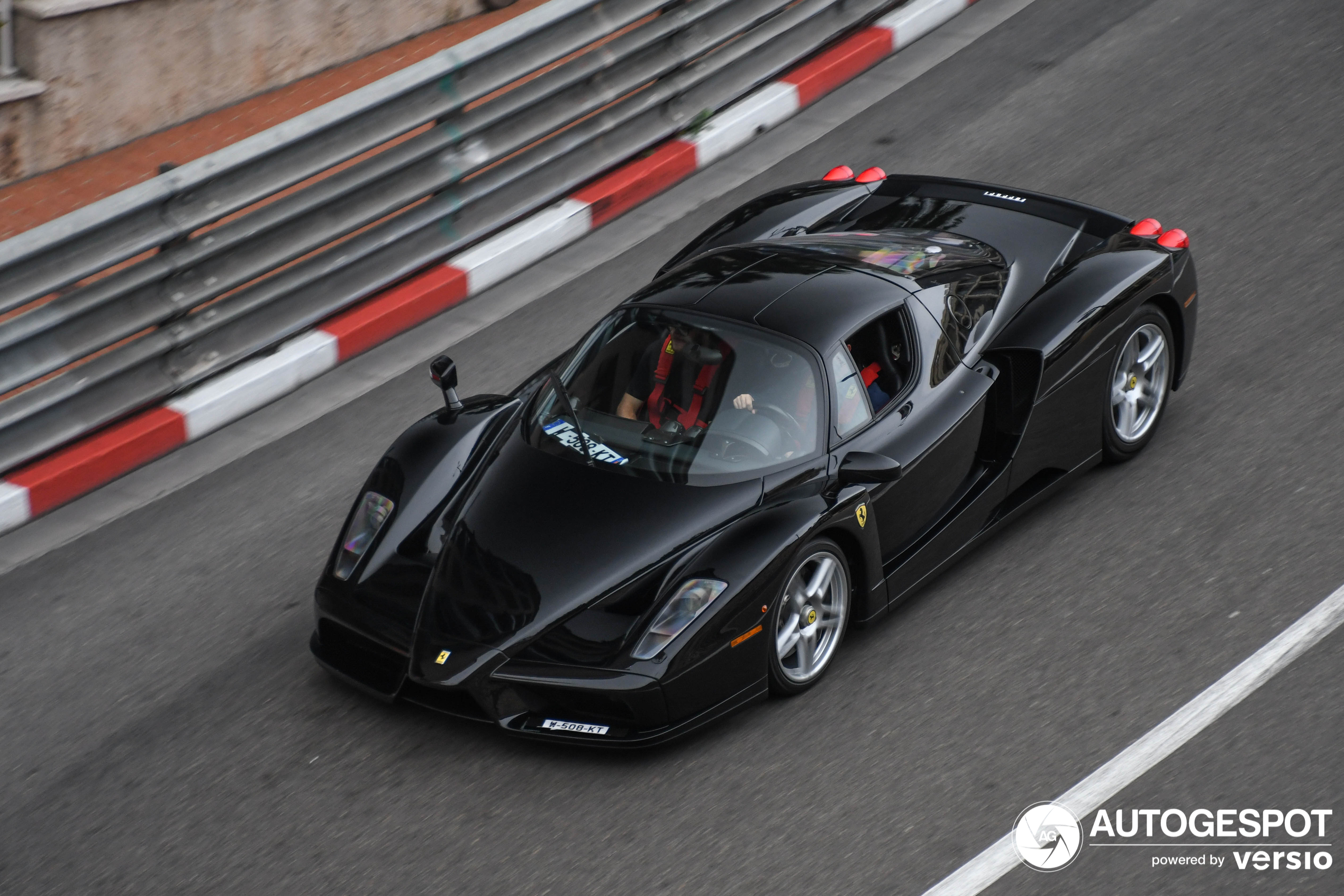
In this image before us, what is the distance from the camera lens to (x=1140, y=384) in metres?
6.61

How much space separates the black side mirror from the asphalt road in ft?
3.04

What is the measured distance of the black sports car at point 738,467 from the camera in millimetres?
5031

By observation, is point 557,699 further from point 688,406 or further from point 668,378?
point 668,378

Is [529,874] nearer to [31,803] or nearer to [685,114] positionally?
[31,803]

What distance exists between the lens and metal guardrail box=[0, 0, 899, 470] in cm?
732

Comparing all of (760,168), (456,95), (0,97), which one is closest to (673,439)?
(456,95)

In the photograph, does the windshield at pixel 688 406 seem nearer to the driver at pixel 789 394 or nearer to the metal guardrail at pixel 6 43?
the driver at pixel 789 394

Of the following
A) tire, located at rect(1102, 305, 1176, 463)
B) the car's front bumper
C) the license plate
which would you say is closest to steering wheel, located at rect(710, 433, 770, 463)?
the car's front bumper

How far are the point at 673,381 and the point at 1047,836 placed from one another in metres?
2.17

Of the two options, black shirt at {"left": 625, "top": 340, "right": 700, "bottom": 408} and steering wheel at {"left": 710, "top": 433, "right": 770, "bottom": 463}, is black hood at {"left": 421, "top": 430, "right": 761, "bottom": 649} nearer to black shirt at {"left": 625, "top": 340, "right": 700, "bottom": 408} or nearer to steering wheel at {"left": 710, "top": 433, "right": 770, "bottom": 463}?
steering wheel at {"left": 710, "top": 433, "right": 770, "bottom": 463}

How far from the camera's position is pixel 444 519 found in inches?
221

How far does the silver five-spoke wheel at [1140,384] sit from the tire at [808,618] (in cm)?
174

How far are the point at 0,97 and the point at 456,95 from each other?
329cm

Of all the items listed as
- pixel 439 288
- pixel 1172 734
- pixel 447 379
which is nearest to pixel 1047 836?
pixel 1172 734
